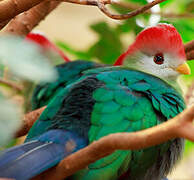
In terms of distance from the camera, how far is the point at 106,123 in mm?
1077

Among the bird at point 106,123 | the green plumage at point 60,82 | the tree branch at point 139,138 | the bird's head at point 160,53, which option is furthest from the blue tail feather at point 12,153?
the green plumage at point 60,82

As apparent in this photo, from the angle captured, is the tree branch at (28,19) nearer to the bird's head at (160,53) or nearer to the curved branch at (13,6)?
the bird's head at (160,53)

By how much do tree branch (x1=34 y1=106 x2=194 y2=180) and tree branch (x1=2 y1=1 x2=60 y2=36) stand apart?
0.85m

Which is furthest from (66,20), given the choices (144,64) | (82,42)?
(144,64)

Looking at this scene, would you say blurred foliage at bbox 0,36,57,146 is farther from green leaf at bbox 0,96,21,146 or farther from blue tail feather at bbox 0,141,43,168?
blue tail feather at bbox 0,141,43,168

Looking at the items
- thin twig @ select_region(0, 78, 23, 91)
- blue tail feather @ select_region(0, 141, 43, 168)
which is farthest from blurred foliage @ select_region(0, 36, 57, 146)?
thin twig @ select_region(0, 78, 23, 91)

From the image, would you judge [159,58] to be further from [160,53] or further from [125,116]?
[125,116]

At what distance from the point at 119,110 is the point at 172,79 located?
17.6 inches

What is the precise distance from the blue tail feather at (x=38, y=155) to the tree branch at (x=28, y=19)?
0.61 metres

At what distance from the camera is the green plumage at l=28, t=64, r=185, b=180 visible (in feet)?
3.48

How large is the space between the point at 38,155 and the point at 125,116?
29 cm

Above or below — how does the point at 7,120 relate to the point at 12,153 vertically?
above

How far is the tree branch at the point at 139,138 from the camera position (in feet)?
2.10

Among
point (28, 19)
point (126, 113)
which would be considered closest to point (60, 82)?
point (28, 19)
